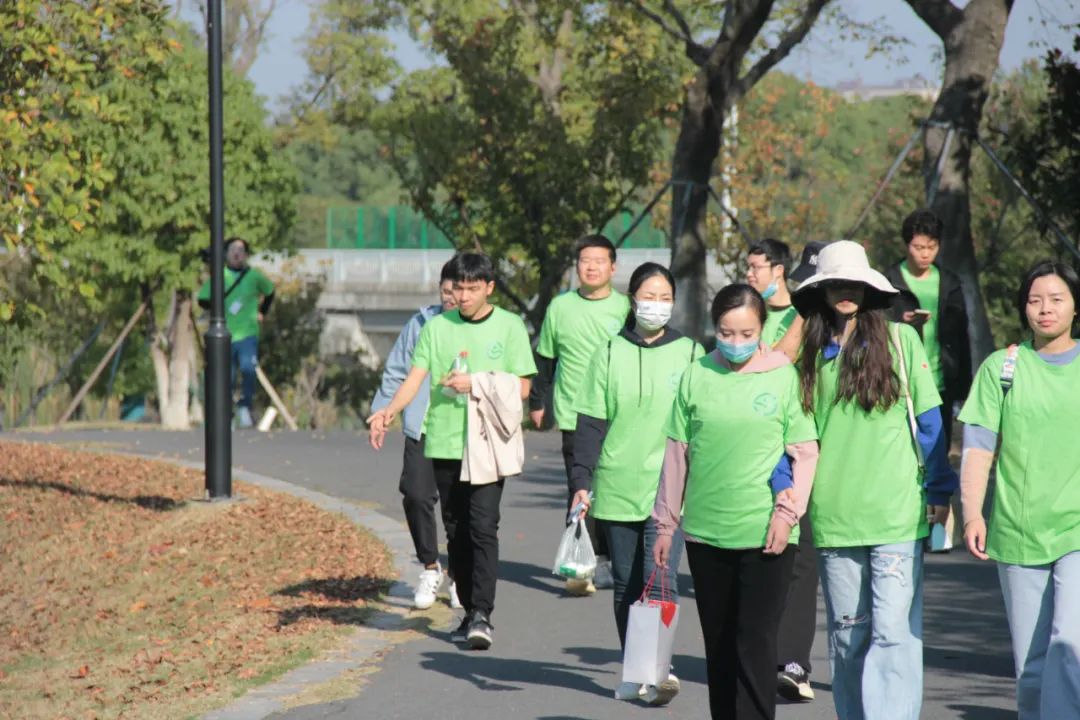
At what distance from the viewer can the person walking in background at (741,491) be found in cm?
587

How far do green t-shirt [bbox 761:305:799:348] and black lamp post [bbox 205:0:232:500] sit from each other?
19.7 feet

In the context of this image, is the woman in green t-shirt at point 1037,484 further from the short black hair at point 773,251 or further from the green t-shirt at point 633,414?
the short black hair at point 773,251

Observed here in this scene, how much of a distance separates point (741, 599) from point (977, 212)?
83.6 feet

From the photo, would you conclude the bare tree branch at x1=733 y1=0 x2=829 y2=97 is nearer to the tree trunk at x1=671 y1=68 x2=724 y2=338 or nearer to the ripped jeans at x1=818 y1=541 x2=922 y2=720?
the tree trunk at x1=671 y1=68 x2=724 y2=338

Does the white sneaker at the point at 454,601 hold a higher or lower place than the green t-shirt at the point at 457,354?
lower

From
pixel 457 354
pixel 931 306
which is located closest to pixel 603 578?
pixel 457 354

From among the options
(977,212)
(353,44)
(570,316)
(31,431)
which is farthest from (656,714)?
(353,44)

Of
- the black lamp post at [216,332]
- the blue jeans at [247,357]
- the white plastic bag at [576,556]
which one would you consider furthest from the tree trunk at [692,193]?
the white plastic bag at [576,556]

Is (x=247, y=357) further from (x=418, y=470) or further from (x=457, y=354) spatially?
(x=457, y=354)

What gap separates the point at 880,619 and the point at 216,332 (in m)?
8.45

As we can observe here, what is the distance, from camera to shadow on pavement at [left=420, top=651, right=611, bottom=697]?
767cm

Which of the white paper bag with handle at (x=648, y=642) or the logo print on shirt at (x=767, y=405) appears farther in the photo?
the white paper bag with handle at (x=648, y=642)

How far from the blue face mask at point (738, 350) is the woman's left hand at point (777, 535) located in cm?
52

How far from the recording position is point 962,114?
1766 centimetres
